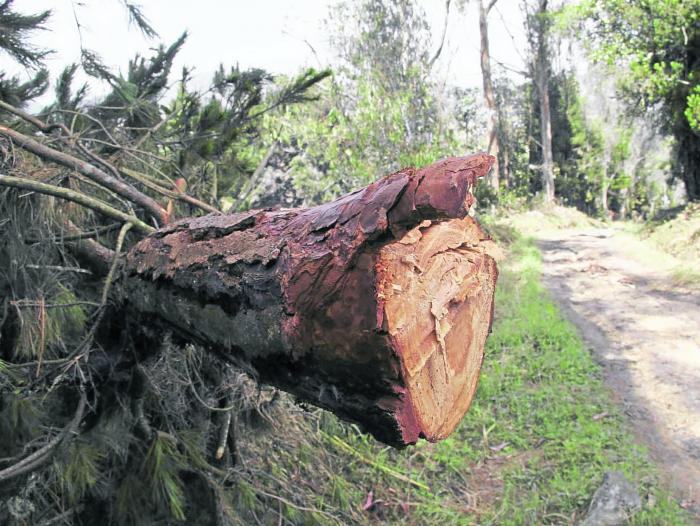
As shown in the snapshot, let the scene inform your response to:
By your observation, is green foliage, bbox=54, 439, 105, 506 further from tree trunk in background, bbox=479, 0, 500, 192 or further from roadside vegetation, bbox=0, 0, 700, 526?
tree trunk in background, bbox=479, 0, 500, 192

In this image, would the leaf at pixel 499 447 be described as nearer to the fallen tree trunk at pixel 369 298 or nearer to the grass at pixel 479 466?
the grass at pixel 479 466

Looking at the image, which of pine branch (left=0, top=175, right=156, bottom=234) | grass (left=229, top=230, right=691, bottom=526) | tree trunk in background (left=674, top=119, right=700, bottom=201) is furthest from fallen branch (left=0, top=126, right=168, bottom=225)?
tree trunk in background (left=674, top=119, right=700, bottom=201)

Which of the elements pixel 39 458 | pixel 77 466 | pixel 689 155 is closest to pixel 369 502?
pixel 77 466

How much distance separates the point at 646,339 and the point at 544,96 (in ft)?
50.3

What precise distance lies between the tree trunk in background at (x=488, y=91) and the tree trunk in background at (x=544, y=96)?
1782 mm

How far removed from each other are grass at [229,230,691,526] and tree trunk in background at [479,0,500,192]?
11253 millimetres

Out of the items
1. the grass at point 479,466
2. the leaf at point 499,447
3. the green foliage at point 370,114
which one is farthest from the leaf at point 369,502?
the green foliage at point 370,114

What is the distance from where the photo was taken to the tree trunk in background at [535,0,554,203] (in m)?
18.4

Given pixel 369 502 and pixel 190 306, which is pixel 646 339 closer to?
pixel 369 502

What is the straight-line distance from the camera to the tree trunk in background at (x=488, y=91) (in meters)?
15.5

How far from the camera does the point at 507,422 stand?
460 centimetres

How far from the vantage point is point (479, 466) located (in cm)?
409

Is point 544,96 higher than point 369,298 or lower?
higher

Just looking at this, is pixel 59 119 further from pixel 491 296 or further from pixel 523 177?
pixel 523 177
